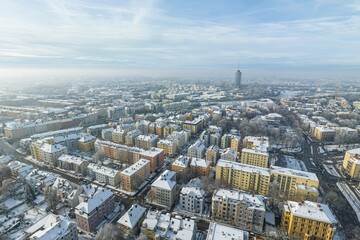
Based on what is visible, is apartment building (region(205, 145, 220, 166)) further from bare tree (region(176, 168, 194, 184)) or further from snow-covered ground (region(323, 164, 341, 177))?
snow-covered ground (region(323, 164, 341, 177))

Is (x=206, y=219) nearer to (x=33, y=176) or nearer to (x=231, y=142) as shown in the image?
(x=231, y=142)

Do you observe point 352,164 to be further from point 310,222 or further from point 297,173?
point 310,222

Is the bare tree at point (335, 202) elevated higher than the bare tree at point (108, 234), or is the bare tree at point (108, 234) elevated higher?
the bare tree at point (108, 234)

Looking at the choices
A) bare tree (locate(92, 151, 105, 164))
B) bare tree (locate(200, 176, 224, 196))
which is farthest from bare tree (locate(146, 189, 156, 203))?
bare tree (locate(92, 151, 105, 164))

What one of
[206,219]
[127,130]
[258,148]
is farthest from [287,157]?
[127,130]

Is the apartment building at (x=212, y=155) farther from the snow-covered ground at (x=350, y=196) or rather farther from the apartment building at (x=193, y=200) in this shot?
the snow-covered ground at (x=350, y=196)

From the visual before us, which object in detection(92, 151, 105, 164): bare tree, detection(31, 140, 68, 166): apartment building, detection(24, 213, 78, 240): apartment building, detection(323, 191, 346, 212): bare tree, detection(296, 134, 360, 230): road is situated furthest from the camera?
detection(92, 151, 105, 164): bare tree

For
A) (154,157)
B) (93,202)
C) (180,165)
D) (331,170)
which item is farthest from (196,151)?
(331,170)

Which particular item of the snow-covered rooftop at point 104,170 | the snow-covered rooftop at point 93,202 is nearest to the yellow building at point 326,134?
the snow-covered rooftop at point 104,170
